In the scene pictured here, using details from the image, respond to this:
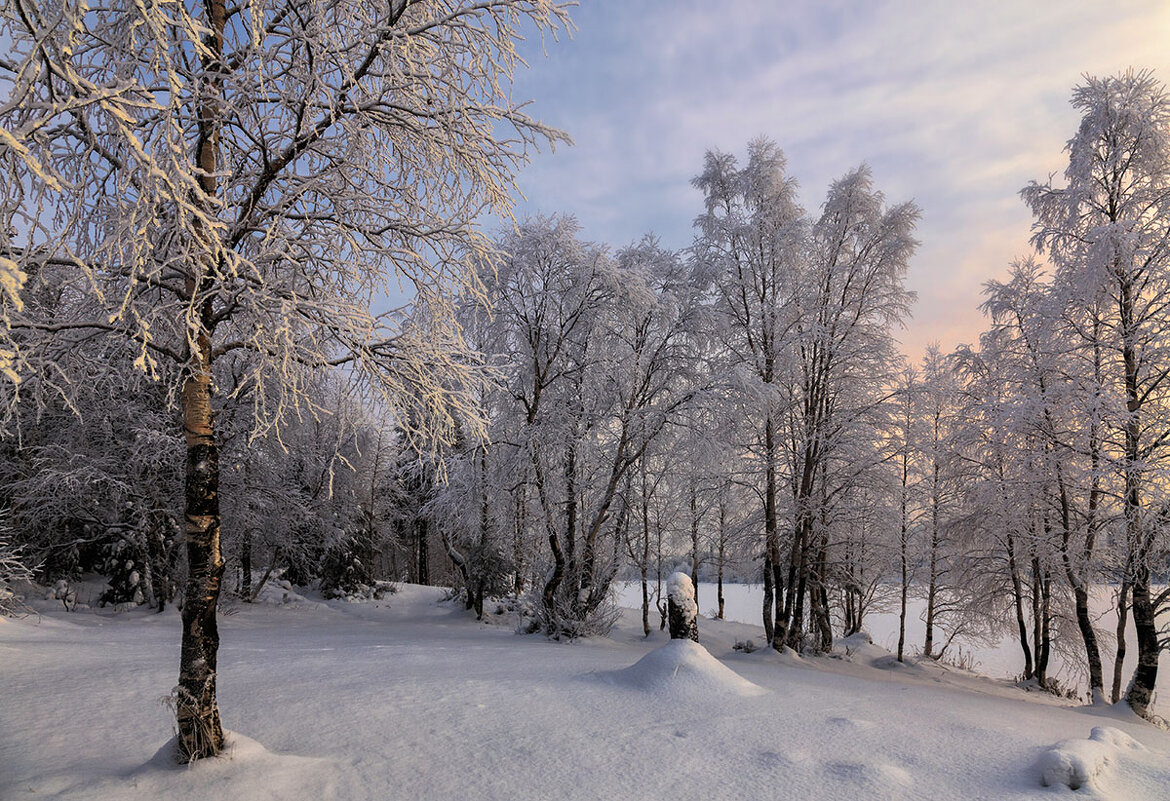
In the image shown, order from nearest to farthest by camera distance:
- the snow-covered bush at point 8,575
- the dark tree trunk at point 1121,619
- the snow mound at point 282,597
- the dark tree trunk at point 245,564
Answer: the snow-covered bush at point 8,575
the dark tree trunk at point 1121,619
the dark tree trunk at point 245,564
the snow mound at point 282,597

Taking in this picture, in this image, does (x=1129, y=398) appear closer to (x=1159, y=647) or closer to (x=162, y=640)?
(x=1159, y=647)

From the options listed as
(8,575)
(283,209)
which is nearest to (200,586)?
(283,209)

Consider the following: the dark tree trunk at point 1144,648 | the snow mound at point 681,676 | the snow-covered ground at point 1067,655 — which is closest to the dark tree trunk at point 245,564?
the snow-covered ground at point 1067,655

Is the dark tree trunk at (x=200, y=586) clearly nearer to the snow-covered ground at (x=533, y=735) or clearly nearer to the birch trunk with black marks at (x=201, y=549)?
the birch trunk with black marks at (x=201, y=549)

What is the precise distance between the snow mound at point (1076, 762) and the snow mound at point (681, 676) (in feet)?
8.37

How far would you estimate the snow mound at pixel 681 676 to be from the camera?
6363 millimetres

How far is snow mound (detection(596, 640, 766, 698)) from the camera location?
6363 millimetres

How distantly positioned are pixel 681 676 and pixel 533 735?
1.97 meters

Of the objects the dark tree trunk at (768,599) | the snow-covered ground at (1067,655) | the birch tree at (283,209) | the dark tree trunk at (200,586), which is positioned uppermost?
Answer: the birch tree at (283,209)

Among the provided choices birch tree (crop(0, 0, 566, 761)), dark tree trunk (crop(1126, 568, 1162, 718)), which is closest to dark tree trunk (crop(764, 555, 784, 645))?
dark tree trunk (crop(1126, 568, 1162, 718))

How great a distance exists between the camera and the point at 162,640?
1052cm

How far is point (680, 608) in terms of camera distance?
27.5 ft

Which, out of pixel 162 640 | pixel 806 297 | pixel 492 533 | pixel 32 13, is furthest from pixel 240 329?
pixel 806 297

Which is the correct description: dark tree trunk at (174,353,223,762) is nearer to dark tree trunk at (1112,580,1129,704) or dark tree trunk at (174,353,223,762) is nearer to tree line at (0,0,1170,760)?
tree line at (0,0,1170,760)
